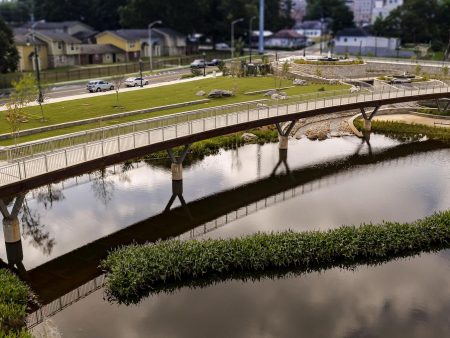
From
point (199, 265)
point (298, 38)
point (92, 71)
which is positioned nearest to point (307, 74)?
point (92, 71)

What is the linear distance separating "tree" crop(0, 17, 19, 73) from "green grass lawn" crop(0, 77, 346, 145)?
21250 millimetres

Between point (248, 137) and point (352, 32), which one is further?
point (352, 32)

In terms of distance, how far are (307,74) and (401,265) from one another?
5395cm

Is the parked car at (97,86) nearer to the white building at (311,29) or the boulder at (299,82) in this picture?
the boulder at (299,82)

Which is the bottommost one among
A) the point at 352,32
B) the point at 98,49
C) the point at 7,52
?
the point at 98,49

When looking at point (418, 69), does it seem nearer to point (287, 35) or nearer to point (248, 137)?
point (248, 137)

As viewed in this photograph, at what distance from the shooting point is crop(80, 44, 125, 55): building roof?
98.1 meters

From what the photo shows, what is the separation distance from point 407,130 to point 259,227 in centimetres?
2988

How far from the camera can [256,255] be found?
968 inches

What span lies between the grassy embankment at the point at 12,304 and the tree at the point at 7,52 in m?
56.3

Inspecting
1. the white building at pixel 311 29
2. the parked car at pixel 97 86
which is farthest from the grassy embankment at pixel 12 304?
the white building at pixel 311 29

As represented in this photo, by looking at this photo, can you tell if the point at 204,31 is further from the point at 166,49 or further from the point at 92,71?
the point at 92,71

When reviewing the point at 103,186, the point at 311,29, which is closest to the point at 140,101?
the point at 103,186

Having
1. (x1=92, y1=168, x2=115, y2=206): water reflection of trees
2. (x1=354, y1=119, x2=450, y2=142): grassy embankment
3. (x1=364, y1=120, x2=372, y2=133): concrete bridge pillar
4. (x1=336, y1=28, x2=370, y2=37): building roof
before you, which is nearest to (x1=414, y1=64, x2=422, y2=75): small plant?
(x1=354, y1=119, x2=450, y2=142): grassy embankment
